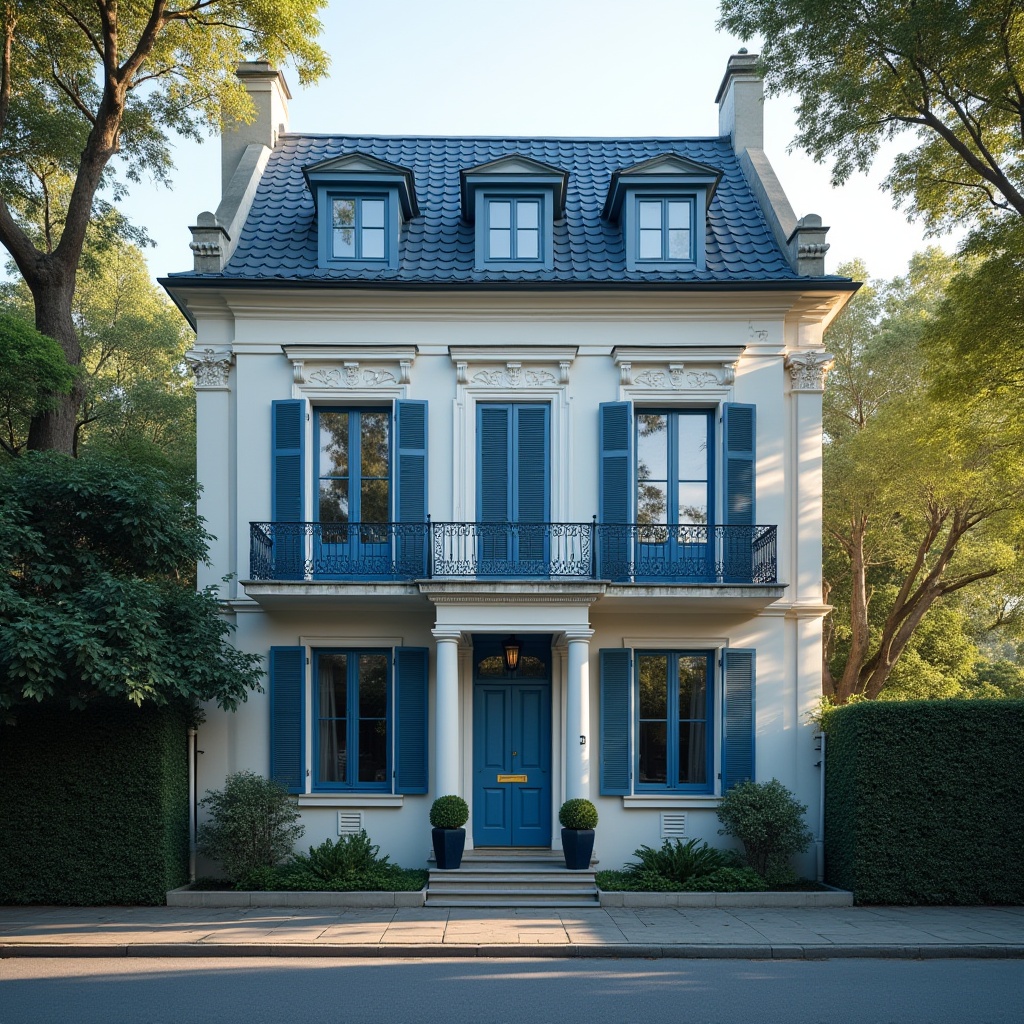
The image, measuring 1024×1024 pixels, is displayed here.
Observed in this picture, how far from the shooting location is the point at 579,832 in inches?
573

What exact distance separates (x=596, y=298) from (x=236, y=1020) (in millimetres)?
11594

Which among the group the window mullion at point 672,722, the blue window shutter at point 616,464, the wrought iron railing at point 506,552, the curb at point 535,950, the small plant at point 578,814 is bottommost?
the curb at point 535,950

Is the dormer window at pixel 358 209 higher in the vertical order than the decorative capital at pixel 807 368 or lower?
higher

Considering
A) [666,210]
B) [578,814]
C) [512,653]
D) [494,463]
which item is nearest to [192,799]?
[512,653]

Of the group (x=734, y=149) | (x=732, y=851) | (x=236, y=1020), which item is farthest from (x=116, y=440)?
(x=236, y=1020)

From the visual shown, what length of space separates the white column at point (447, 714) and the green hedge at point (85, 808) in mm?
3813

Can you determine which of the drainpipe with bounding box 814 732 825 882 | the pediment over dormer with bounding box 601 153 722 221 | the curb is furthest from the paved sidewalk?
the pediment over dormer with bounding box 601 153 722 221

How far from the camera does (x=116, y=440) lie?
989 inches

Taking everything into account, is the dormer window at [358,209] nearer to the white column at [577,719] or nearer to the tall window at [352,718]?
the tall window at [352,718]

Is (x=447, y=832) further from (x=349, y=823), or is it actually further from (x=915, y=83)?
(x=915, y=83)

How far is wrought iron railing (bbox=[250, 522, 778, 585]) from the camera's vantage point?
1566 cm

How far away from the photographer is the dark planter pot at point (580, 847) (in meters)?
14.6

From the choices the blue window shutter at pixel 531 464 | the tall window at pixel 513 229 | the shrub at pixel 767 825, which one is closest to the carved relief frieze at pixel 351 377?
the blue window shutter at pixel 531 464

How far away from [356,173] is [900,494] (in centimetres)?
1534
